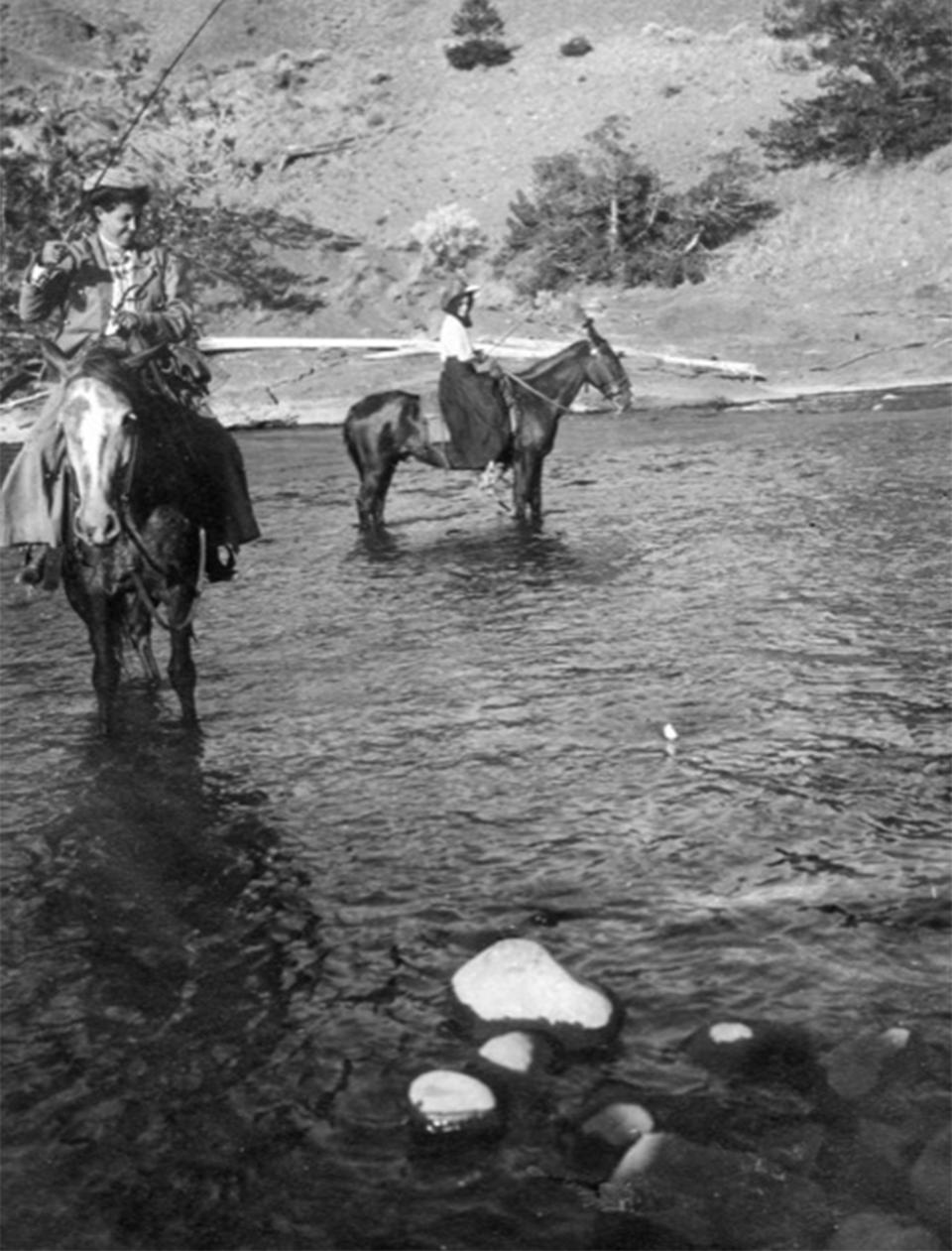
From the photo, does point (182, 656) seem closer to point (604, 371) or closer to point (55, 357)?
point (55, 357)

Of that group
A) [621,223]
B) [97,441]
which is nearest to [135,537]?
[97,441]

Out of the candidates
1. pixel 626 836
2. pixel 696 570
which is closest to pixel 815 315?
pixel 696 570

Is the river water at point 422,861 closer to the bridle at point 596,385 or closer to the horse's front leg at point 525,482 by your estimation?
the horse's front leg at point 525,482

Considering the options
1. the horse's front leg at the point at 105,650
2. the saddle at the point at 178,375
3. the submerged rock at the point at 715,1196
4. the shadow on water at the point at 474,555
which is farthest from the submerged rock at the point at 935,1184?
the shadow on water at the point at 474,555

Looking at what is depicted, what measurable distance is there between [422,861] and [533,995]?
167 cm

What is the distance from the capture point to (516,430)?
648 inches

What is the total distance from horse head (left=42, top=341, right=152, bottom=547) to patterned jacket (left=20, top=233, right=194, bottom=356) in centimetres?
66

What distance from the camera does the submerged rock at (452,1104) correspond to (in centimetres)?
480

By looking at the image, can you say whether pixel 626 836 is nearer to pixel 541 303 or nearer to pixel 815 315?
pixel 815 315

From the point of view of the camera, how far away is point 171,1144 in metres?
4.85

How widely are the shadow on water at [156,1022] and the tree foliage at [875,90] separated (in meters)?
32.8

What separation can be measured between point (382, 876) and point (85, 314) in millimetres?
3958

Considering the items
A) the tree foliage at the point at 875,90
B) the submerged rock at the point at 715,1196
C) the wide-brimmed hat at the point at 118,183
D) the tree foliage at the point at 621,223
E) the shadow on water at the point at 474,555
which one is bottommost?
the submerged rock at the point at 715,1196

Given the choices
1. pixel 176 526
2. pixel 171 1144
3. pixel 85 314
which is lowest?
pixel 171 1144
